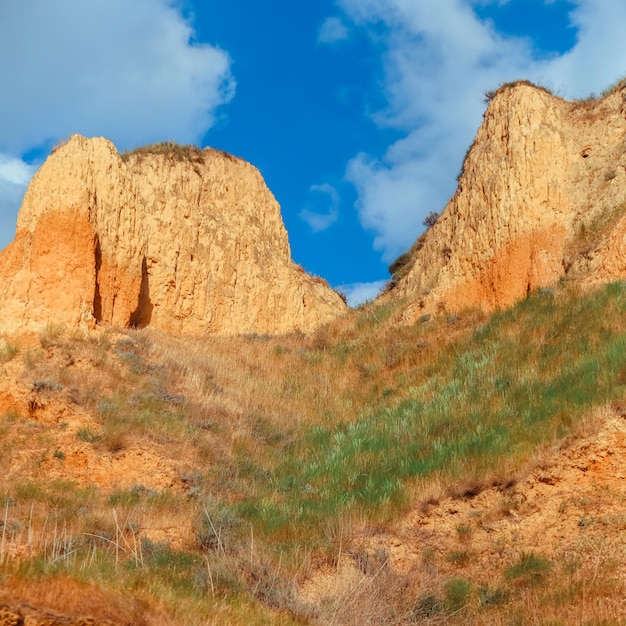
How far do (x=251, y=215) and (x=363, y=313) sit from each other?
6.20 m

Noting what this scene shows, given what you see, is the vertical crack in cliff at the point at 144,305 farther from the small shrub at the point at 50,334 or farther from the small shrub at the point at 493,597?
the small shrub at the point at 493,597

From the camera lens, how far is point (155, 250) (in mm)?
22531

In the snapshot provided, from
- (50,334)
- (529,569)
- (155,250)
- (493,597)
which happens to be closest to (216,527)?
(493,597)

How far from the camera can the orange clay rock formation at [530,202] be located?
18.6 meters

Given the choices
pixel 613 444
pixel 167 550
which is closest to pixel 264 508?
pixel 167 550

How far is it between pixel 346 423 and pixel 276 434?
1.54 metres

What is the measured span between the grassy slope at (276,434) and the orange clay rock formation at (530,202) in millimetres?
1106

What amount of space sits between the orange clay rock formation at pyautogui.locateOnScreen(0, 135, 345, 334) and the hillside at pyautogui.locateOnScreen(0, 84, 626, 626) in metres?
0.09

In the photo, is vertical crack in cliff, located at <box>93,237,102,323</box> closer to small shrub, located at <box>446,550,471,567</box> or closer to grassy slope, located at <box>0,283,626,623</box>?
grassy slope, located at <box>0,283,626,623</box>

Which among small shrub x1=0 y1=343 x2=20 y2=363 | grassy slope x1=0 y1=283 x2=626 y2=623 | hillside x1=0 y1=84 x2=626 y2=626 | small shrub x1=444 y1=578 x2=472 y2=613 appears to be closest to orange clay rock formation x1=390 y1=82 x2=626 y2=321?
hillside x1=0 y1=84 x2=626 y2=626

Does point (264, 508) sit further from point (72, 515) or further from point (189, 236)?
point (189, 236)

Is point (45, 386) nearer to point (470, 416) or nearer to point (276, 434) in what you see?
point (276, 434)

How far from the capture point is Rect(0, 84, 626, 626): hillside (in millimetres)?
8258

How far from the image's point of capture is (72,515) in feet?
33.6
